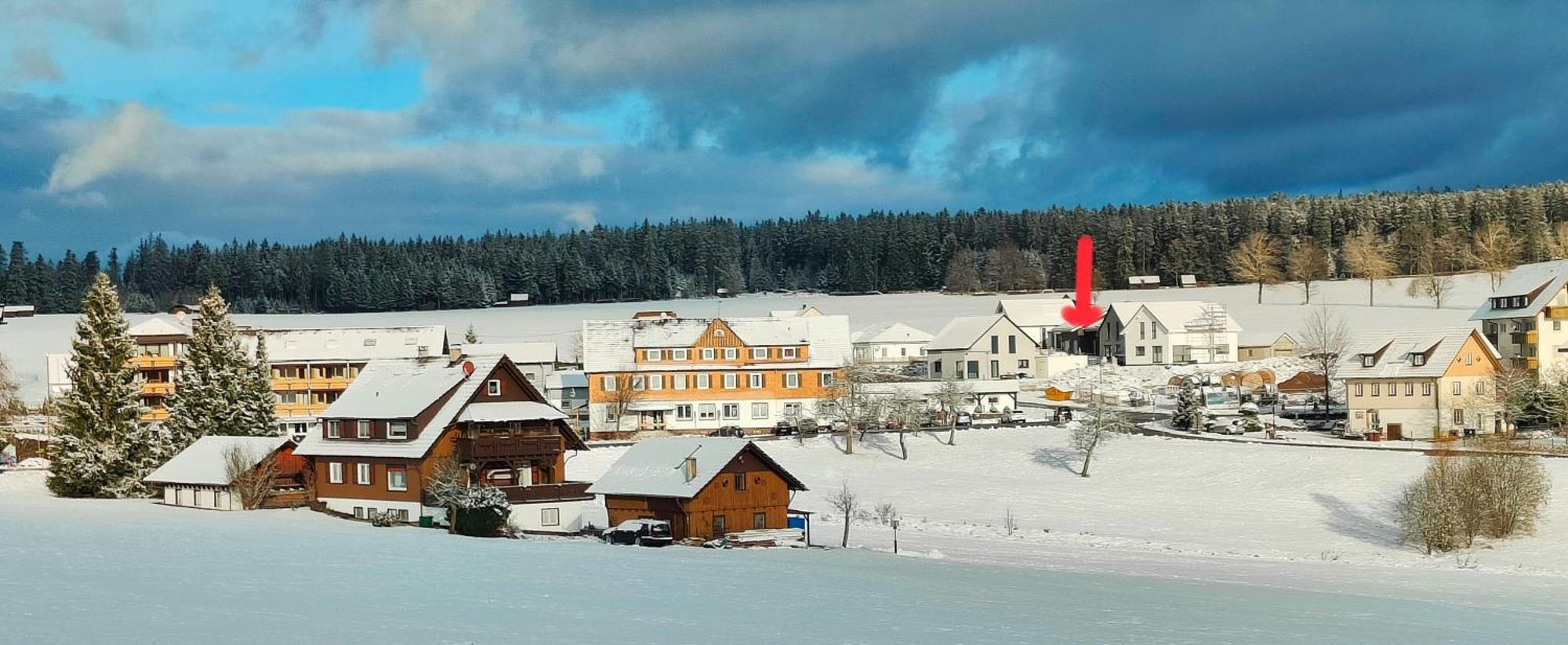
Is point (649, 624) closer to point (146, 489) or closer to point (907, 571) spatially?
point (907, 571)

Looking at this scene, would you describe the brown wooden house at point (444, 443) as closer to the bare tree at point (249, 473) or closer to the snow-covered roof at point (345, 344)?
the bare tree at point (249, 473)

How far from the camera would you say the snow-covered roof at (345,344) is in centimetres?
9950

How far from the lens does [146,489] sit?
63.6 metres

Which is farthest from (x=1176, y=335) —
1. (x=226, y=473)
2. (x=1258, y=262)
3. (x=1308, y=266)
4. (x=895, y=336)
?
(x=226, y=473)

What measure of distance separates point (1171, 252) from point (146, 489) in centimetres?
15804

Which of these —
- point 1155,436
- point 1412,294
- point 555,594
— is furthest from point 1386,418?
point 1412,294

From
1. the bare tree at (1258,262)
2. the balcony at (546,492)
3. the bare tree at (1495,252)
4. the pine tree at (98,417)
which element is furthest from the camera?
the bare tree at (1258,262)

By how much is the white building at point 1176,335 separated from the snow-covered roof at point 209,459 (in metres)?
83.0

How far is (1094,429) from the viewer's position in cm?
7138

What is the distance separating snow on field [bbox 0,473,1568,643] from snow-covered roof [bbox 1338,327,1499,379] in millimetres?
38992

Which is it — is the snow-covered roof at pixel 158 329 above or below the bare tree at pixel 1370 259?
below

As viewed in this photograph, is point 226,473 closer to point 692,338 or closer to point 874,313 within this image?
point 692,338

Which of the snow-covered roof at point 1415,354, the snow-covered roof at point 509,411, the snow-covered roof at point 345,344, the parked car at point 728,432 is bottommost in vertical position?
the parked car at point 728,432

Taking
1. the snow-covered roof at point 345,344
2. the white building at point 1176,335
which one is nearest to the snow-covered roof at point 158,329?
the snow-covered roof at point 345,344
